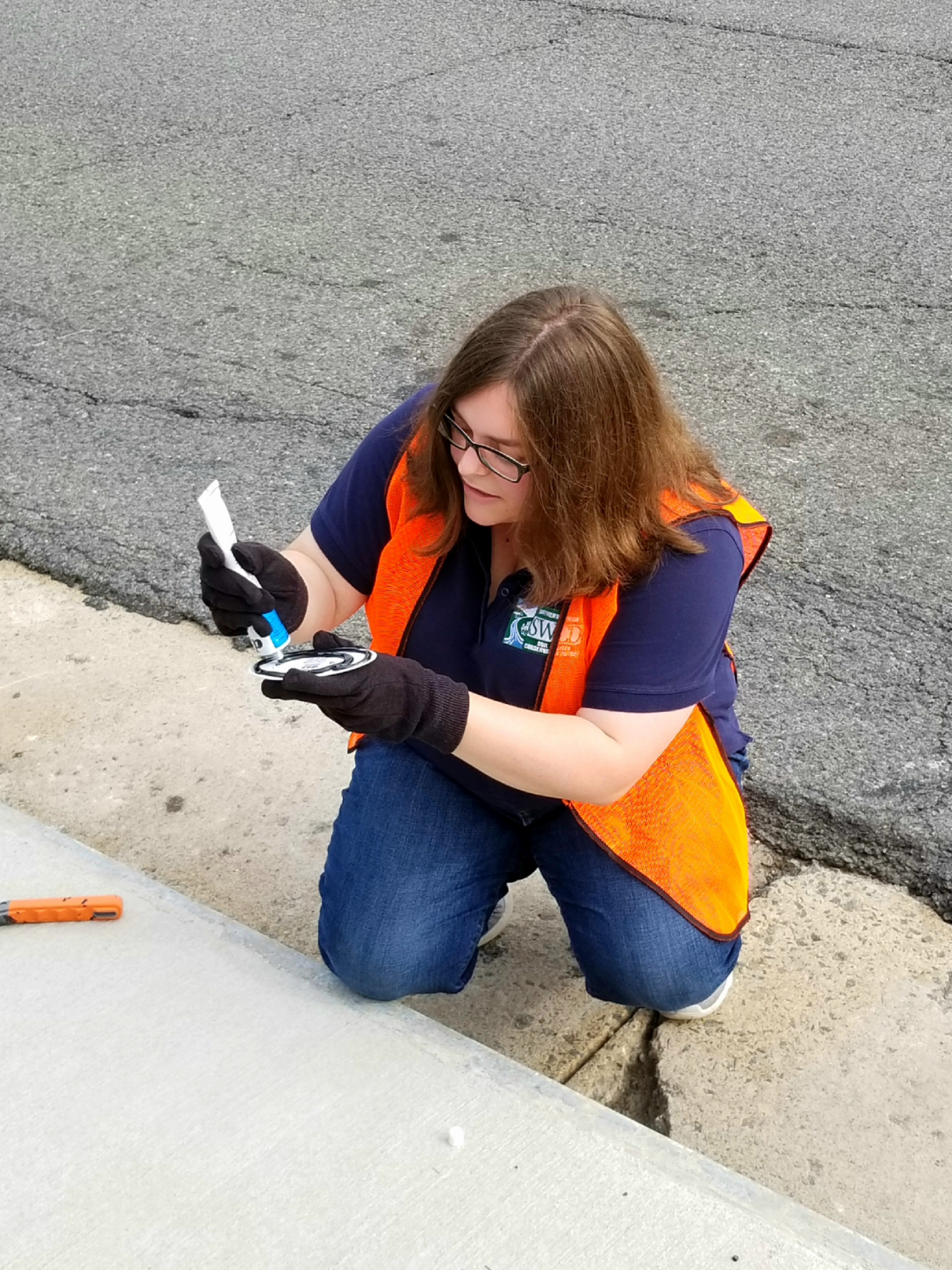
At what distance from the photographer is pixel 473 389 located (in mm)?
1844

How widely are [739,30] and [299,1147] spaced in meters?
6.10

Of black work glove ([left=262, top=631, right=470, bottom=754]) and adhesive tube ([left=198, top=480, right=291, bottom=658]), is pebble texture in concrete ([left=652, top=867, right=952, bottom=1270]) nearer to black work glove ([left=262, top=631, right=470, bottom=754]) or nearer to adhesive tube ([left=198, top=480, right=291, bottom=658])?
black work glove ([left=262, top=631, right=470, bottom=754])

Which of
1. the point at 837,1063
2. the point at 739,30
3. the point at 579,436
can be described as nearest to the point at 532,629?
the point at 579,436

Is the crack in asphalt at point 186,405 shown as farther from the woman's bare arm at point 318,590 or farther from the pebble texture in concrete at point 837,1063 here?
the pebble texture in concrete at point 837,1063

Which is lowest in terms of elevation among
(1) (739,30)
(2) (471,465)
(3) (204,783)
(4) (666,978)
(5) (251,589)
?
(3) (204,783)

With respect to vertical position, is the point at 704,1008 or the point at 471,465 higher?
the point at 471,465

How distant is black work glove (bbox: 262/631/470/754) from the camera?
179cm

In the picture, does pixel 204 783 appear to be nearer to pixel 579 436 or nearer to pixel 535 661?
pixel 535 661

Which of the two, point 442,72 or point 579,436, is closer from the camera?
point 579,436

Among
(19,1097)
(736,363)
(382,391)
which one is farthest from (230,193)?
(19,1097)

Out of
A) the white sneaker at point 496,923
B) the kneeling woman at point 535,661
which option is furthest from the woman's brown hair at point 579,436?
the white sneaker at point 496,923

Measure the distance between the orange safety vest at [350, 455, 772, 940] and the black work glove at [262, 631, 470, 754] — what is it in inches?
8.0

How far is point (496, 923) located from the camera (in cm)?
239

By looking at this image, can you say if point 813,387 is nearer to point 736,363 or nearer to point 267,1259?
point 736,363
